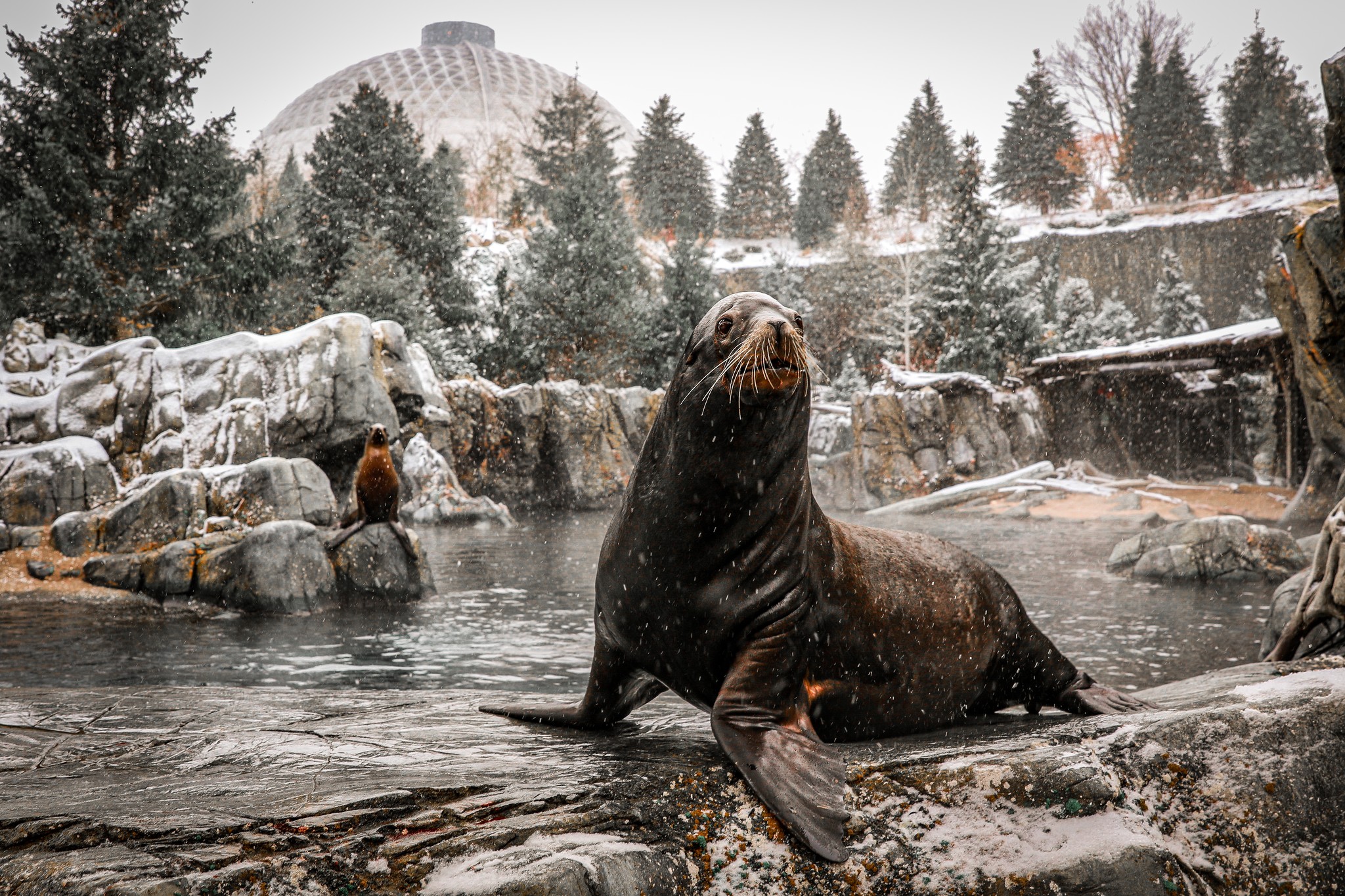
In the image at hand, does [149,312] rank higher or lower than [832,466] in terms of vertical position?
higher

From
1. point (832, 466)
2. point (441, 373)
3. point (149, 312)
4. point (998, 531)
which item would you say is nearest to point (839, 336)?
point (832, 466)

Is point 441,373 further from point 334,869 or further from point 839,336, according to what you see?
point 334,869

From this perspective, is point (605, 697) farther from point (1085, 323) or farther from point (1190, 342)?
point (1085, 323)

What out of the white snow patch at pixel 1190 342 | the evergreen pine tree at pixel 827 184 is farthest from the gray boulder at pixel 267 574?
the evergreen pine tree at pixel 827 184

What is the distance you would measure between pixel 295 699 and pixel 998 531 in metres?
13.7

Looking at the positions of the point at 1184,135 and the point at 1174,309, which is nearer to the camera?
the point at 1174,309

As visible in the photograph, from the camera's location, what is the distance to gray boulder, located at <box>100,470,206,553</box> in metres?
9.99

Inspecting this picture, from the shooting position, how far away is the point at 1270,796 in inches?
87.3

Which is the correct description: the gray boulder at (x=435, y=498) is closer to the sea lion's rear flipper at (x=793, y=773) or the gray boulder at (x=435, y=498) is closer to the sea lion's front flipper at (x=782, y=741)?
the sea lion's front flipper at (x=782, y=741)

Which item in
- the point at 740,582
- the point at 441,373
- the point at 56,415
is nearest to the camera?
the point at 740,582

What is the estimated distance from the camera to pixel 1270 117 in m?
35.1

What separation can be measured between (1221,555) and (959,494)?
28.1 feet

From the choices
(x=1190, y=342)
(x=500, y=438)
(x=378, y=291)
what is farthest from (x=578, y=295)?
(x=1190, y=342)

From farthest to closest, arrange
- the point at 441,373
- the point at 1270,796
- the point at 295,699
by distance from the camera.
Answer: the point at 441,373, the point at 295,699, the point at 1270,796
